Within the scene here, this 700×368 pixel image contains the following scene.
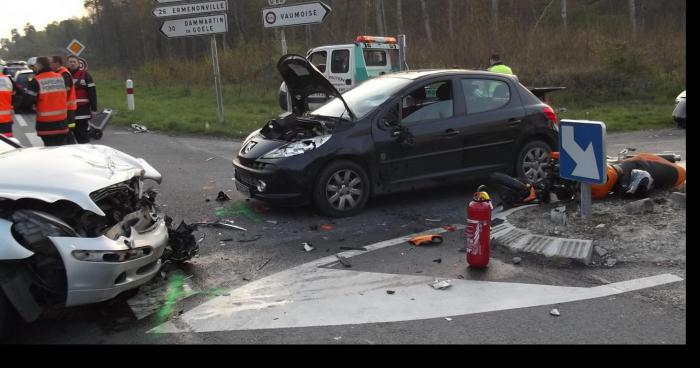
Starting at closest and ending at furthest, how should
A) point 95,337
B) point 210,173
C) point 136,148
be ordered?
1. point 95,337
2. point 210,173
3. point 136,148

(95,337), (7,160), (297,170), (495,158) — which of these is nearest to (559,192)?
(495,158)

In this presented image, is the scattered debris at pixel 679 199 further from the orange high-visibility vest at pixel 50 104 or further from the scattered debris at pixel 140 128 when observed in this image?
the scattered debris at pixel 140 128

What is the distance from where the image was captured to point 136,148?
41.0 feet

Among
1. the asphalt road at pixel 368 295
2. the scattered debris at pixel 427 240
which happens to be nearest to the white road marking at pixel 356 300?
the asphalt road at pixel 368 295

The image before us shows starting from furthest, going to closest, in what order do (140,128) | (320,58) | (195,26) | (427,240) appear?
1. (320,58)
2. (140,128)
3. (195,26)
4. (427,240)

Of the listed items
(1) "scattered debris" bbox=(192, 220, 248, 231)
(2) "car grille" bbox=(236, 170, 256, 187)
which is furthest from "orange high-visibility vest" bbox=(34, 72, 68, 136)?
(1) "scattered debris" bbox=(192, 220, 248, 231)

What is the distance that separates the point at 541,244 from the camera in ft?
17.4

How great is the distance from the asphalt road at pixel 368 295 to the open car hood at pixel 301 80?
5.07 ft

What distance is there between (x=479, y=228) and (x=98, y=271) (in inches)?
112

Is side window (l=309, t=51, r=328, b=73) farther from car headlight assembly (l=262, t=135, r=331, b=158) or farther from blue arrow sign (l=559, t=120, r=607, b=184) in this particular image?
blue arrow sign (l=559, t=120, r=607, b=184)

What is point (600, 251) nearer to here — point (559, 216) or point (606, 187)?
point (559, 216)

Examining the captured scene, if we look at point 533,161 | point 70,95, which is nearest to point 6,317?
point 533,161
